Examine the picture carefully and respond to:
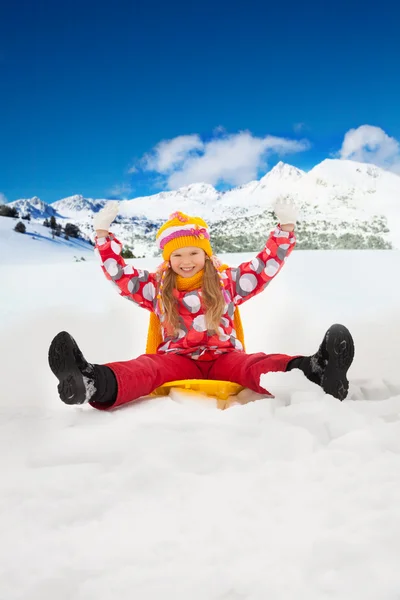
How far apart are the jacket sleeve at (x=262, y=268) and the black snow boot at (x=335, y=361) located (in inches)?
28.2

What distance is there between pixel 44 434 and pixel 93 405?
0.94 feet

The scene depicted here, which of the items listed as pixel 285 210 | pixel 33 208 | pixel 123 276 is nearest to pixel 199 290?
pixel 123 276

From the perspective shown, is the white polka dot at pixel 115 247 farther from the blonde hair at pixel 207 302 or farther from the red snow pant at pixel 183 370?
the red snow pant at pixel 183 370

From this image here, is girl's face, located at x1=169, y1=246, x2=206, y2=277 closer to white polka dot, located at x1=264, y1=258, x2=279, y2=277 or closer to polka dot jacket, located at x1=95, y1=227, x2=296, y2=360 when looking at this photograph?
polka dot jacket, located at x1=95, y1=227, x2=296, y2=360

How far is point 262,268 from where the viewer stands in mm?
2344

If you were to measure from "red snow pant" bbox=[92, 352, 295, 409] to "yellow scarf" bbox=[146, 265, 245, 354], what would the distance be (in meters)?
0.23

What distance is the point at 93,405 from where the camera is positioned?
1711mm

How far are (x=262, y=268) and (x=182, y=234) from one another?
40 cm

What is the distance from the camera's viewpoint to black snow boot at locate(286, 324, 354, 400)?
1.63 m

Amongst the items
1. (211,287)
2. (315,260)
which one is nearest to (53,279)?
(315,260)

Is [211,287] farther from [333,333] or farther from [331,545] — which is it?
[331,545]

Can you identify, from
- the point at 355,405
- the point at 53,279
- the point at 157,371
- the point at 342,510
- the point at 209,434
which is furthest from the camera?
the point at 53,279

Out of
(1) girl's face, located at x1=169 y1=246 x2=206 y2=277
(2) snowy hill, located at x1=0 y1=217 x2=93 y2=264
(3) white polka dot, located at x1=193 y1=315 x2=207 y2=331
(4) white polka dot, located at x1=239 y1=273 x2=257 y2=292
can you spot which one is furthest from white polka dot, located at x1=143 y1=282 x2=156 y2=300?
(2) snowy hill, located at x1=0 y1=217 x2=93 y2=264

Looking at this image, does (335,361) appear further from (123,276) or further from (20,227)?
(20,227)
